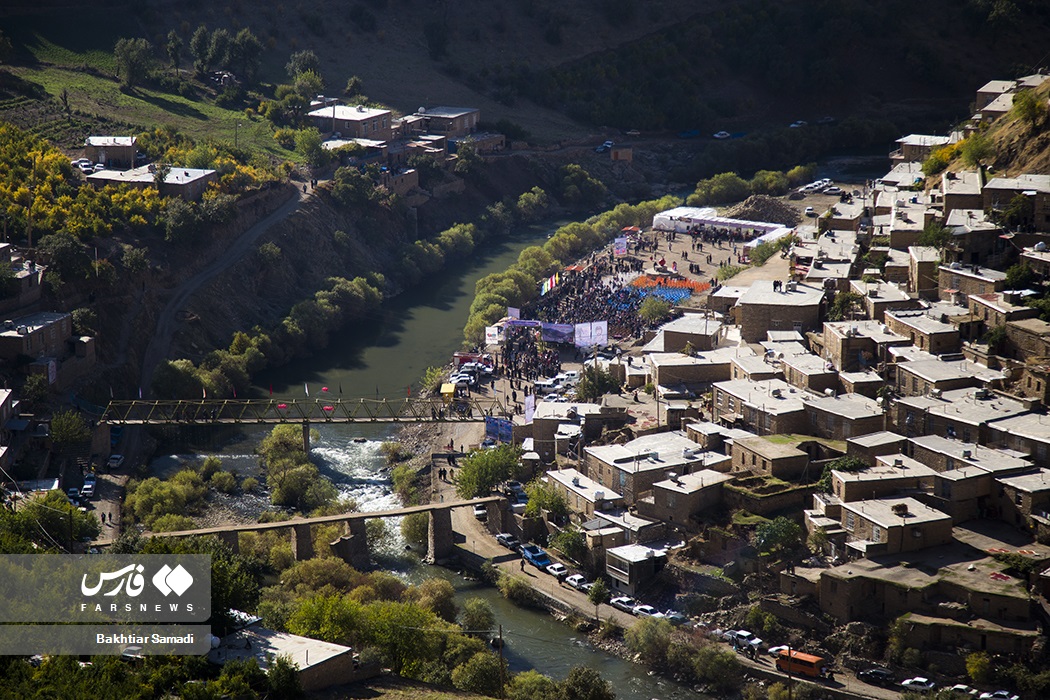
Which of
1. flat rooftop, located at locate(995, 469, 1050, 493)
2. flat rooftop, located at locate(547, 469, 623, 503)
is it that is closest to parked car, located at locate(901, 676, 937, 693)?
flat rooftop, located at locate(995, 469, 1050, 493)

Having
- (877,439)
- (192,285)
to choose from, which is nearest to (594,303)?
(192,285)

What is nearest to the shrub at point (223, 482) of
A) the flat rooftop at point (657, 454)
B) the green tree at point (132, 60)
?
the flat rooftop at point (657, 454)

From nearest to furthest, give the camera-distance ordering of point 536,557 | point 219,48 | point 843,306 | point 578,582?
point 578,582 → point 536,557 → point 843,306 → point 219,48

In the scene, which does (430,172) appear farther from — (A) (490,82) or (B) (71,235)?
(B) (71,235)

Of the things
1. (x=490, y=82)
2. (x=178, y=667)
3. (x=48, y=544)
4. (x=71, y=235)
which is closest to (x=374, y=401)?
(x=71, y=235)

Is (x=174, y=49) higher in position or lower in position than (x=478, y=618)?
higher

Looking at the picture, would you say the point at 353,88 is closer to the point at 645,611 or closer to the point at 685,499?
the point at 685,499

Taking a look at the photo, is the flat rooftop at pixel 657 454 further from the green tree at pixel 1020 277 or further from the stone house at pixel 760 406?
the green tree at pixel 1020 277
